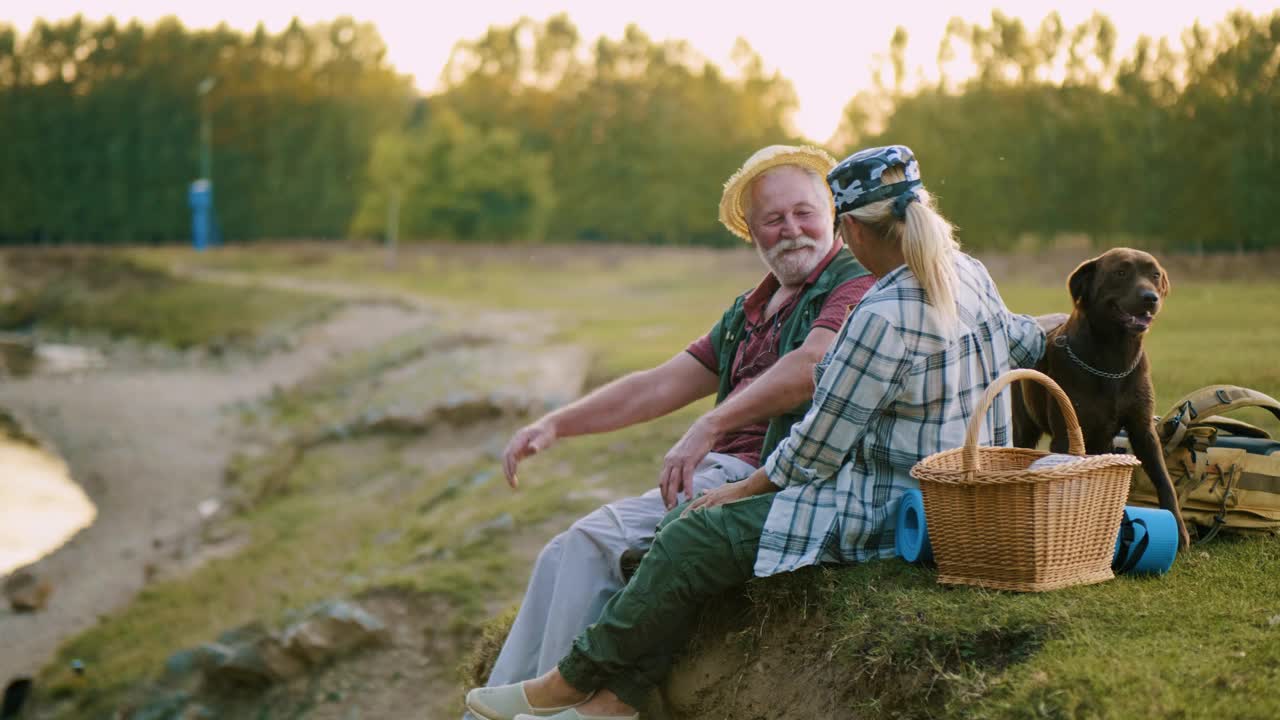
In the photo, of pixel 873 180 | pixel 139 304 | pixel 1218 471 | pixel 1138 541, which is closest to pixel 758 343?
pixel 873 180

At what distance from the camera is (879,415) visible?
12.8ft

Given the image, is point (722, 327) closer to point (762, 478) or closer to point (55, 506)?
point (762, 478)

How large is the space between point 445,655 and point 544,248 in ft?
130

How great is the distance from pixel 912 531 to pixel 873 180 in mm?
1138

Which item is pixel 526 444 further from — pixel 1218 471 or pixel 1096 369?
pixel 1218 471

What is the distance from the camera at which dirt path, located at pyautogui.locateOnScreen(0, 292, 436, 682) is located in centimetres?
1227

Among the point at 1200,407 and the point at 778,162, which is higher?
the point at 778,162

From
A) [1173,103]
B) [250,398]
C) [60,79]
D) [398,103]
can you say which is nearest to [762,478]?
[1173,103]

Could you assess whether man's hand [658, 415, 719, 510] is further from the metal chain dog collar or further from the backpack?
the backpack

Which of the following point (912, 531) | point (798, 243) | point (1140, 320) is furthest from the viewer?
point (798, 243)

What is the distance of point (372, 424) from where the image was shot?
16.2 metres

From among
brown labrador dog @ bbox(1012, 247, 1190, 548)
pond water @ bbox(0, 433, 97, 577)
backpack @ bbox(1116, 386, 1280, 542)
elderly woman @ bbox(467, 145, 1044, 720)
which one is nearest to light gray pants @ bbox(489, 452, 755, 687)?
elderly woman @ bbox(467, 145, 1044, 720)

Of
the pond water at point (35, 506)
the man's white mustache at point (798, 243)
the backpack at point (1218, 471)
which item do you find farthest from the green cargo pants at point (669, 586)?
the pond water at point (35, 506)

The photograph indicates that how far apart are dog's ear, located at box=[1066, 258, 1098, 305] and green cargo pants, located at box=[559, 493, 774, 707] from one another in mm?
1513
